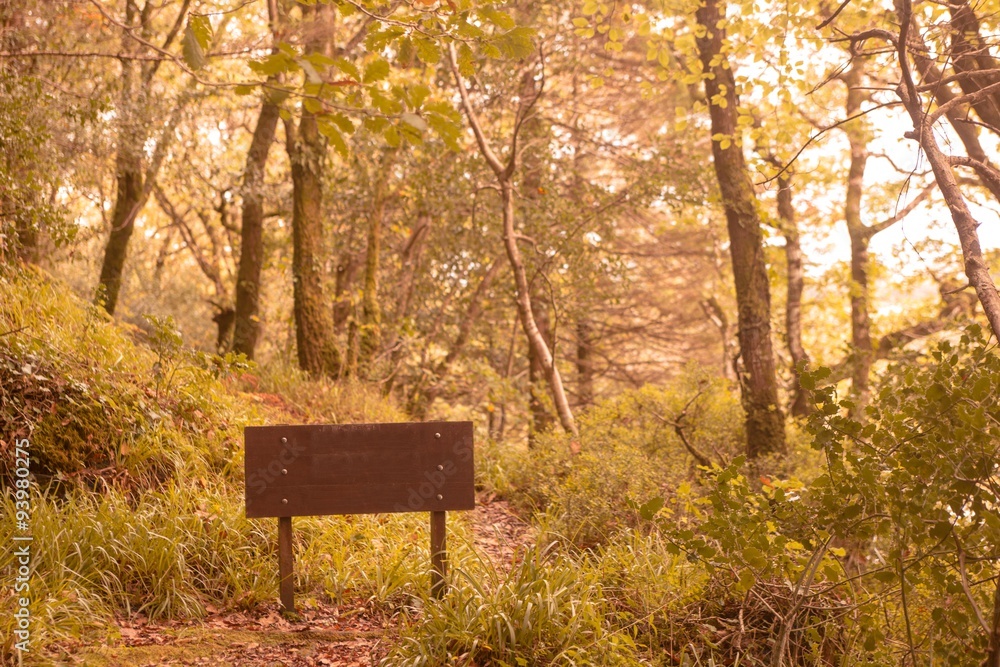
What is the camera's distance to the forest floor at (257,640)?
361cm

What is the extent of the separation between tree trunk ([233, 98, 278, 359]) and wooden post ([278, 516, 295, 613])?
6.00 metres

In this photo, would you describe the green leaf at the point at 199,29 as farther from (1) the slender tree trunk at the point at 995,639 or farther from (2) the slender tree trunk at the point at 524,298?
(2) the slender tree trunk at the point at 524,298

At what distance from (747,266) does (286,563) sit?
5.81 metres

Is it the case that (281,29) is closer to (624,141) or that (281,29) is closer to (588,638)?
(624,141)

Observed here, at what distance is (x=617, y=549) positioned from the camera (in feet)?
16.3

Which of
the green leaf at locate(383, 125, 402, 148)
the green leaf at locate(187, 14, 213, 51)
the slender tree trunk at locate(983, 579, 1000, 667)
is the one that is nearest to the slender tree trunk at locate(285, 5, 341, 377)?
the green leaf at locate(187, 14, 213, 51)

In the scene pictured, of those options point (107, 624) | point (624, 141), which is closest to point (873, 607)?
point (107, 624)

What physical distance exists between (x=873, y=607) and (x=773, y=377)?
4.84 m

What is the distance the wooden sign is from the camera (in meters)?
4.31

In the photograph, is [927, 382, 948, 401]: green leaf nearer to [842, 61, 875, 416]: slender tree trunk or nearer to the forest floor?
the forest floor

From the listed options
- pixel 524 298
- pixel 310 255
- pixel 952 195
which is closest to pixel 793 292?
pixel 524 298

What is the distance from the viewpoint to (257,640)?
402cm

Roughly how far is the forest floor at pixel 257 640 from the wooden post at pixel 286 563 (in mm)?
94

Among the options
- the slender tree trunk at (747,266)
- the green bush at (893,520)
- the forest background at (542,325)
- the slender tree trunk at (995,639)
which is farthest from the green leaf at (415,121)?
the slender tree trunk at (747,266)
